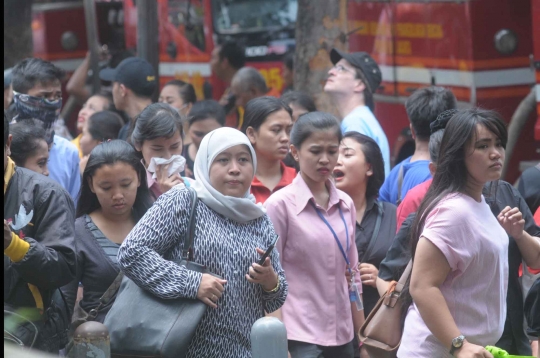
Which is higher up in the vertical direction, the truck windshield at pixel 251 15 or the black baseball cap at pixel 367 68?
the truck windshield at pixel 251 15

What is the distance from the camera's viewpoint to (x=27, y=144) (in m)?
5.24

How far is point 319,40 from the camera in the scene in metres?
8.87

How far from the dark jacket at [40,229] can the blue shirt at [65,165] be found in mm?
1784

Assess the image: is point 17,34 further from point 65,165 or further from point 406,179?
point 406,179

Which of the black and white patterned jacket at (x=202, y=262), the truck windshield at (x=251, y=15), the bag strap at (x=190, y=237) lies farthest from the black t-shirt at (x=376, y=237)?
the truck windshield at (x=251, y=15)

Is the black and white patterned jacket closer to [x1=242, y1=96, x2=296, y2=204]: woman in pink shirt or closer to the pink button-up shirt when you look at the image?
the pink button-up shirt

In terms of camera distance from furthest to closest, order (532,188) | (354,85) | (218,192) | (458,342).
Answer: (354,85)
(532,188)
(218,192)
(458,342)

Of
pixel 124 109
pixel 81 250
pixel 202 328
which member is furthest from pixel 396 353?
pixel 124 109

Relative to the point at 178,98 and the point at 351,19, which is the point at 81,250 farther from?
the point at 351,19

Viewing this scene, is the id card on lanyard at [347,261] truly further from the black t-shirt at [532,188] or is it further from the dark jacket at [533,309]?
the black t-shirt at [532,188]

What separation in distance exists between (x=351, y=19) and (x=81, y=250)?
23.1 ft

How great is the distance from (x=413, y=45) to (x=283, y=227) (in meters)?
5.85

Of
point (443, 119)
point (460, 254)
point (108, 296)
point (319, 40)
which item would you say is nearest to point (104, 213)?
point (108, 296)

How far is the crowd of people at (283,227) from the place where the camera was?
3912mm
